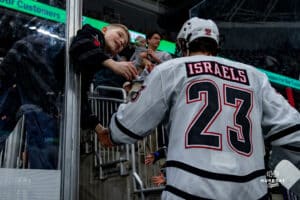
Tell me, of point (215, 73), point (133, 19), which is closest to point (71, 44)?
point (215, 73)

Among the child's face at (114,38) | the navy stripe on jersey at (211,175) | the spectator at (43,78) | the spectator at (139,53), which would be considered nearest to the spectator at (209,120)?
the navy stripe on jersey at (211,175)

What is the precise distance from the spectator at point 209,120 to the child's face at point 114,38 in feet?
2.09

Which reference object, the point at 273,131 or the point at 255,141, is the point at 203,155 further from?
the point at 273,131

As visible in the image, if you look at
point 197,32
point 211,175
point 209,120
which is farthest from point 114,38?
point 211,175

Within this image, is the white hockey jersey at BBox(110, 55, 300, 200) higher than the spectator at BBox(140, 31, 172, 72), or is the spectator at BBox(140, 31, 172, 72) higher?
the spectator at BBox(140, 31, 172, 72)

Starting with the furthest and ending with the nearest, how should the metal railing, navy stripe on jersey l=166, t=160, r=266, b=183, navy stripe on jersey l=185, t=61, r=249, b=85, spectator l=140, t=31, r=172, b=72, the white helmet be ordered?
spectator l=140, t=31, r=172, b=72 < the metal railing < the white helmet < navy stripe on jersey l=185, t=61, r=249, b=85 < navy stripe on jersey l=166, t=160, r=266, b=183

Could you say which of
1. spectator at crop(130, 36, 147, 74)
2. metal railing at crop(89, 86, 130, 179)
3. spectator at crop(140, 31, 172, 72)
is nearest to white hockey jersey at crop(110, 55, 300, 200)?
metal railing at crop(89, 86, 130, 179)

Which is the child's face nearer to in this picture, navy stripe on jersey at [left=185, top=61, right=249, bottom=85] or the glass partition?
the glass partition

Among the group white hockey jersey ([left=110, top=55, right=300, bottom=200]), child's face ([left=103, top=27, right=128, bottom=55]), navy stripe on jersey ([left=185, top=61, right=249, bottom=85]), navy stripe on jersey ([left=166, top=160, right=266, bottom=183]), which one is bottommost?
navy stripe on jersey ([left=166, top=160, right=266, bottom=183])

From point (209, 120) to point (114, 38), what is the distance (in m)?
1.03

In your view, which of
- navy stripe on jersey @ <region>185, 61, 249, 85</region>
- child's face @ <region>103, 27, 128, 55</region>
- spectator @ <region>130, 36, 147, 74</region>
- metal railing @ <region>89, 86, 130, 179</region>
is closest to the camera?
navy stripe on jersey @ <region>185, 61, 249, 85</region>

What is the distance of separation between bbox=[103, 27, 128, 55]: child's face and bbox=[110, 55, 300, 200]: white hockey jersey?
754 millimetres

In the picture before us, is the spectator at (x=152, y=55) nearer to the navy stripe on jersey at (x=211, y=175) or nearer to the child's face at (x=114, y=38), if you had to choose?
the child's face at (x=114, y=38)

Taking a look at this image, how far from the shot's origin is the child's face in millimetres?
2303
